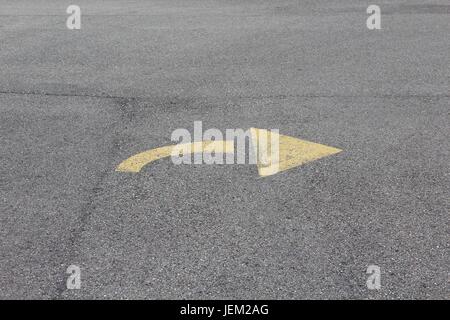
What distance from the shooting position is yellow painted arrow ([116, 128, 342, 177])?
5344 mm

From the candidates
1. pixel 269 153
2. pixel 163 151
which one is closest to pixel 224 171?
pixel 269 153

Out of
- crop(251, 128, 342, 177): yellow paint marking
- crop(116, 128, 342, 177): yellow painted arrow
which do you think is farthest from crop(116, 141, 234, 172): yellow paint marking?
crop(251, 128, 342, 177): yellow paint marking

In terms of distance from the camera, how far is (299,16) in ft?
38.1

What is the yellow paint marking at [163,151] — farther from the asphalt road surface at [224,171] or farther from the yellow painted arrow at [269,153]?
the asphalt road surface at [224,171]

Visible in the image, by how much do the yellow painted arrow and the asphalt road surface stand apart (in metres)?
0.12

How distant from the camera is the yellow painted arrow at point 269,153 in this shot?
5.34 metres

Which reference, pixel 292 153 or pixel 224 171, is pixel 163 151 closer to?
pixel 224 171

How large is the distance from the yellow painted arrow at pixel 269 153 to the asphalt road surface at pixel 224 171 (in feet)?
0.40

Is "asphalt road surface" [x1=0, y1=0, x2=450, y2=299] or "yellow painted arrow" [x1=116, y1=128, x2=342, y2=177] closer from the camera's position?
"asphalt road surface" [x1=0, y1=0, x2=450, y2=299]

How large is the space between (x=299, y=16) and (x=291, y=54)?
9.75 feet

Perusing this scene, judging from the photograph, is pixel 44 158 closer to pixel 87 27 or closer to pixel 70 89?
pixel 70 89

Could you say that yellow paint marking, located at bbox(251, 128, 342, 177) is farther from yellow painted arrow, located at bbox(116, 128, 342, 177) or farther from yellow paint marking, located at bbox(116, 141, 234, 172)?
yellow paint marking, located at bbox(116, 141, 234, 172)

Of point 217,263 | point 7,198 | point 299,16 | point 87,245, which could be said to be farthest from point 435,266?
point 299,16
